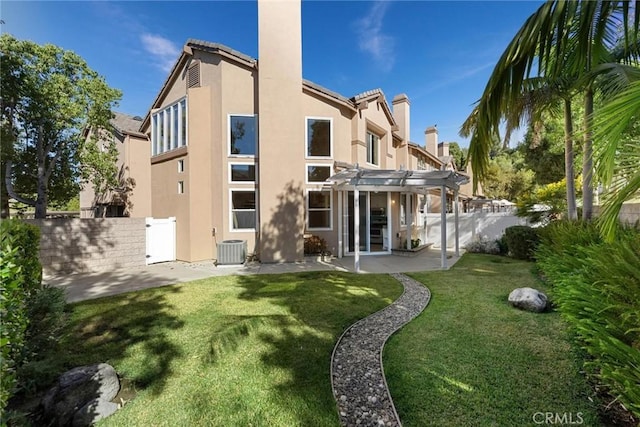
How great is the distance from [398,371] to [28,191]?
19182 mm

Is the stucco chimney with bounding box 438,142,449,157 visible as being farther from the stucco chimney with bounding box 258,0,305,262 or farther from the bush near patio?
the bush near patio

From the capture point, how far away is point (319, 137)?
1439 centimetres

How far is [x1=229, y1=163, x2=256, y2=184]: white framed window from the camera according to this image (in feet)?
44.1

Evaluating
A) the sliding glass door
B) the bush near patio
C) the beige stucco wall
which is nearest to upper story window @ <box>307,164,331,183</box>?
the sliding glass door

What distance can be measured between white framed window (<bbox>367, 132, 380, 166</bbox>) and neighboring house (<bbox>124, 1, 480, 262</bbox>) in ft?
5.30

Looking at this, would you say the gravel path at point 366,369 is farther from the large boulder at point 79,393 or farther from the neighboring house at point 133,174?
the neighboring house at point 133,174

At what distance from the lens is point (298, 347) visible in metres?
4.82

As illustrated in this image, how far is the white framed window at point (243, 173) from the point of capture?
13.4 m

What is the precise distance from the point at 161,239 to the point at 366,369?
1213cm

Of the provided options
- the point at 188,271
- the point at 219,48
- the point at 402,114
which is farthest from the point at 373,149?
the point at 188,271

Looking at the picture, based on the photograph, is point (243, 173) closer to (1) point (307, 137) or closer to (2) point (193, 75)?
(1) point (307, 137)

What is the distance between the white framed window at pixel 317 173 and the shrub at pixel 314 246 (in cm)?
280

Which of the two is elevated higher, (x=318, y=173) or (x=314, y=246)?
(x=318, y=173)

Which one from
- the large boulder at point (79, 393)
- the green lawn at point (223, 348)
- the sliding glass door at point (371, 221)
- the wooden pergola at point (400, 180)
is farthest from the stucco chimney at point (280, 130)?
the large boulder at point (79, 393)
